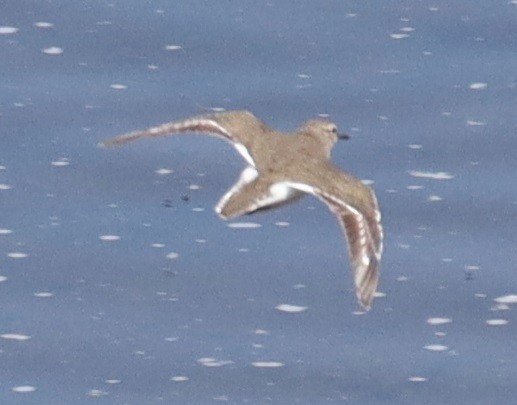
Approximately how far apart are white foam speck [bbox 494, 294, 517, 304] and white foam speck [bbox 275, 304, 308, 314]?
0.66 meters

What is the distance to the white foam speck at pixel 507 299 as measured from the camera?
23.8 feet

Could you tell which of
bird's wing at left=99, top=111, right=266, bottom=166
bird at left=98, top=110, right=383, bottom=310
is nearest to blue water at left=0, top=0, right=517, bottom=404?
bird at left=98, top=110, right=383, bottom=310

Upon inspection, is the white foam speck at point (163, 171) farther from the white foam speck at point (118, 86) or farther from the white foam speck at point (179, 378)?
the white foam speck at point (179, 378)

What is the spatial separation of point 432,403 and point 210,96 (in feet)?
7.21

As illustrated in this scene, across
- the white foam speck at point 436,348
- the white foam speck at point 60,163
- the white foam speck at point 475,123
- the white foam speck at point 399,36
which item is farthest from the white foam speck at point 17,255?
Answer: the white foam speck at point 399,36

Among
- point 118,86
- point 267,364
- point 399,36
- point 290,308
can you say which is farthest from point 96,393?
point 399,36

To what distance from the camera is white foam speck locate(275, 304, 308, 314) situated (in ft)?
23.7

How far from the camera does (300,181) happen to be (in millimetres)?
6863

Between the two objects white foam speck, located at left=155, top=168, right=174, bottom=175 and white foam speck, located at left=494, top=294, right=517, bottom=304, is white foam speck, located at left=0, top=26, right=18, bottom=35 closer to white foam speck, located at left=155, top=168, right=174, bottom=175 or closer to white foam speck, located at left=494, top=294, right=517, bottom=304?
white foam speck, located at left=155, top=168, right=174, bottom=175

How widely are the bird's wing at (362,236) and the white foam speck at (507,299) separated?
0.74 m

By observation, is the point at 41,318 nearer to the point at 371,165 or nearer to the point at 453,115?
the point at 371,165

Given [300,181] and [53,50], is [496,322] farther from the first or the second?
[53,50]

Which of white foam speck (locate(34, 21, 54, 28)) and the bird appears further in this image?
white foam speck (locate(34, 21, 54, 28))

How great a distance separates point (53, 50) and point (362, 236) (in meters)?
2.74
